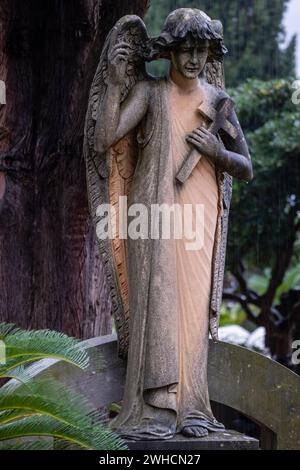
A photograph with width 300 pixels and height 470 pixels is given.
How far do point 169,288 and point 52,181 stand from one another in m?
4.12

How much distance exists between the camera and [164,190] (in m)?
9.91

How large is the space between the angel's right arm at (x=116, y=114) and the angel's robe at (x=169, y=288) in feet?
0.29

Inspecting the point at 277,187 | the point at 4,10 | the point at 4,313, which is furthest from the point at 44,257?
the point at 277,187

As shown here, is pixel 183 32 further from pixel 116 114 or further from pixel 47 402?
pixel 47 402

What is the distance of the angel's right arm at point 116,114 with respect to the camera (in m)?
9.88

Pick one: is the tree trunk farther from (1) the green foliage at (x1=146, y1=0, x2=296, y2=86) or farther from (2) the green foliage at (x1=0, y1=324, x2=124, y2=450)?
(1) the green foliage at (x1=146, y1=0, x2=296, y2=86)

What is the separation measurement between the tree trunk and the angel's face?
141 inches

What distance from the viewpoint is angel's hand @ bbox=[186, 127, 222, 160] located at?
9.98 m

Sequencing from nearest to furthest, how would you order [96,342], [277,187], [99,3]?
[96,342], [99,3], [277,187]

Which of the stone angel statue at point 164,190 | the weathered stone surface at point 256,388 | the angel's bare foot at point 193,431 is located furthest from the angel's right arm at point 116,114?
the angel's bare foot at point 193,431

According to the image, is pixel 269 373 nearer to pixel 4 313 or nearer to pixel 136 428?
pixel 136 428

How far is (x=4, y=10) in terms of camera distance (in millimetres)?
13625
